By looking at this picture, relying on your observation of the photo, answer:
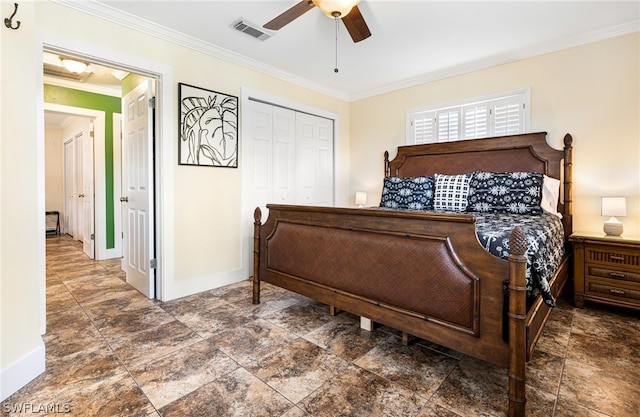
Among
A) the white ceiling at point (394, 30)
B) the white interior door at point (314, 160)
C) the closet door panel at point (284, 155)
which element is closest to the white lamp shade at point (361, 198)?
the white interior door at point (314, 160)

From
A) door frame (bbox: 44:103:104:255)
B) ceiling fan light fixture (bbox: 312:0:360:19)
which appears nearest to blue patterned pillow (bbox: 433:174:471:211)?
ceiling fan light fixture (bbox: 312:0:360:19)

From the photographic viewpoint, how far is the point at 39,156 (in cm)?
215

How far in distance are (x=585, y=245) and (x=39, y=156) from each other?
14.7 ft

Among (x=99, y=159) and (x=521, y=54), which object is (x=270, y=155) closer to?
(x=99, y=159)

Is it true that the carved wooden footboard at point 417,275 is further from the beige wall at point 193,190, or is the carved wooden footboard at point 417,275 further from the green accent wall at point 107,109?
the green accent wall at point 107,109

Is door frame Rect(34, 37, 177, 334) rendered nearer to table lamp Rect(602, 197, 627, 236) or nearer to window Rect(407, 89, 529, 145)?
window Rect(407, 89, 529, 145)

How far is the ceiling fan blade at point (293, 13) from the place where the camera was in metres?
2.07

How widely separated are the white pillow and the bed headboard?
0.25ft

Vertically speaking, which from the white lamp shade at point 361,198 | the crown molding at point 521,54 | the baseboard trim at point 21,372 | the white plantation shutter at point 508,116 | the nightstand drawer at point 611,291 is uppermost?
the crown molding at point 521,54

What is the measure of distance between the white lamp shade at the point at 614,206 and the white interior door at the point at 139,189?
4.26m

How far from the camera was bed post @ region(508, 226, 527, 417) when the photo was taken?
1.34 meters

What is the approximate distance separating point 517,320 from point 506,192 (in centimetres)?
207

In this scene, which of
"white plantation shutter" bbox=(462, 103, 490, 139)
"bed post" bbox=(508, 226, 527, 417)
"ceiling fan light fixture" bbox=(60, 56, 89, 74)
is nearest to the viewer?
"bed post" bbox=(508, 226, 527, 417)

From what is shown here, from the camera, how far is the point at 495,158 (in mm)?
3523
